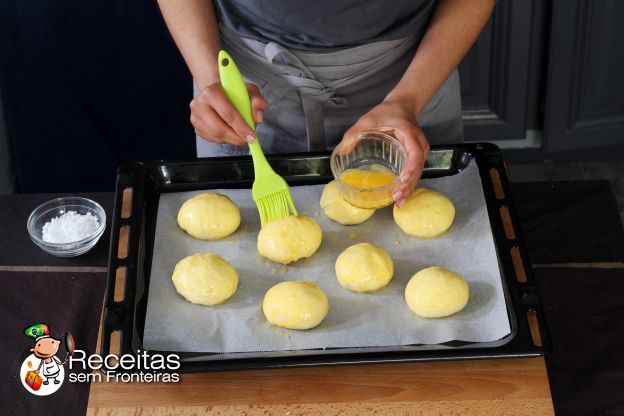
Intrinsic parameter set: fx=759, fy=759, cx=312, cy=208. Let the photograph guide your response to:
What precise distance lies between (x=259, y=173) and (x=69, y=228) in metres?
0.43

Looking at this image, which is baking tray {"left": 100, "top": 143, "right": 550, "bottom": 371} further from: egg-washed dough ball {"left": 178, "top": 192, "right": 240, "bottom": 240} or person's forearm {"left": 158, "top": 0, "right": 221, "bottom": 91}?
person's forearm {"left": 158, "top": 0, "right": 221, "bottom": 91}

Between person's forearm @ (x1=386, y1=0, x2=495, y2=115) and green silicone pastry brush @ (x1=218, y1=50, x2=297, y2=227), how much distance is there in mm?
308

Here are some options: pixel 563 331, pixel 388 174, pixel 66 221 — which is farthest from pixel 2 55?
pixel 563 331

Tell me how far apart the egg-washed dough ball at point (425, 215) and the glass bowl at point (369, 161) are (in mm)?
41

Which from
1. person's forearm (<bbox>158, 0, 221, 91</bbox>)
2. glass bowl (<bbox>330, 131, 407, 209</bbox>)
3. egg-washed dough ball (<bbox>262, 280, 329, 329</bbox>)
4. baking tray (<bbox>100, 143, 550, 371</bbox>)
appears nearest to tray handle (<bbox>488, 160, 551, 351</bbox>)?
baking tray (<bbox>100, 143, 550, 371</bbox>)

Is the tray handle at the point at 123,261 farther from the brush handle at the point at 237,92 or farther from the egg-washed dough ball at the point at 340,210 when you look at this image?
the egg-washed dough ball at the point at 340,210

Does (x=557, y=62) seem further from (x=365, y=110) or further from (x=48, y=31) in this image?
(x=48, y=31)

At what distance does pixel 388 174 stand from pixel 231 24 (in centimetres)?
46

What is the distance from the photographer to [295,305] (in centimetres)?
131

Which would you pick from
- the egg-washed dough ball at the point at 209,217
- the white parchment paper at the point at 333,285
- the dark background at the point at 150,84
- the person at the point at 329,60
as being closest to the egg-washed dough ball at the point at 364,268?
the white parchment paper at the point at 333,285

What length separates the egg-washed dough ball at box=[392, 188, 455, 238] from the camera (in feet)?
4.91

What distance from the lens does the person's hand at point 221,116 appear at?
1.45 metres

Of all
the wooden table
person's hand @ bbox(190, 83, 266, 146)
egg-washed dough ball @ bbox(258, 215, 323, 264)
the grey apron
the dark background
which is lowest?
the wooden table

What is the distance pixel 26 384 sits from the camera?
1.42 m
